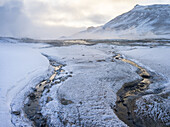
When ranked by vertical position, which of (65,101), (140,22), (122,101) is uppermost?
(140,22)

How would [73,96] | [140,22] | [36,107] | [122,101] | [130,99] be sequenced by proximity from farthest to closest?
[140,22] < [73,96] < [130,99] < [122,101] < [36,107]

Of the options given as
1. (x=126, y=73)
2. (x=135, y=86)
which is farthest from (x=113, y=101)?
(x=126, y=73)

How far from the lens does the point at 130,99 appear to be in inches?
280

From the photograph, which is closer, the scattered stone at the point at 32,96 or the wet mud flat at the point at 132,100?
the wet mud flat at the point at 132,100

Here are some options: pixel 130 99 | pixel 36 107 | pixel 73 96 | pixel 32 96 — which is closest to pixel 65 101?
pixel 73 96

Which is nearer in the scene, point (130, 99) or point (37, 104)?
point (37, 104)

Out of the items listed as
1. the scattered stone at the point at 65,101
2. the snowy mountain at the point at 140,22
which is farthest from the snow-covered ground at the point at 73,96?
the snowy mountain at the point at 140,22

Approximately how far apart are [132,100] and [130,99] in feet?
0.46

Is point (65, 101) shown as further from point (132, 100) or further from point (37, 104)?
point (132, 100)

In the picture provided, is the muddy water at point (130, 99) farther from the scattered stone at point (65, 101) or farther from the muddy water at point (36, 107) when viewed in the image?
the muddy water at point (36, 107)

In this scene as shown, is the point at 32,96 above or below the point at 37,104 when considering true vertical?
above

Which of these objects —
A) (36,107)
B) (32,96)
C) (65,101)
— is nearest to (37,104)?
(36,107)

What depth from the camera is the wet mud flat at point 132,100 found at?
17.9ft

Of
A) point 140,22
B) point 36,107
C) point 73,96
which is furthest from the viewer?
point 140,22
